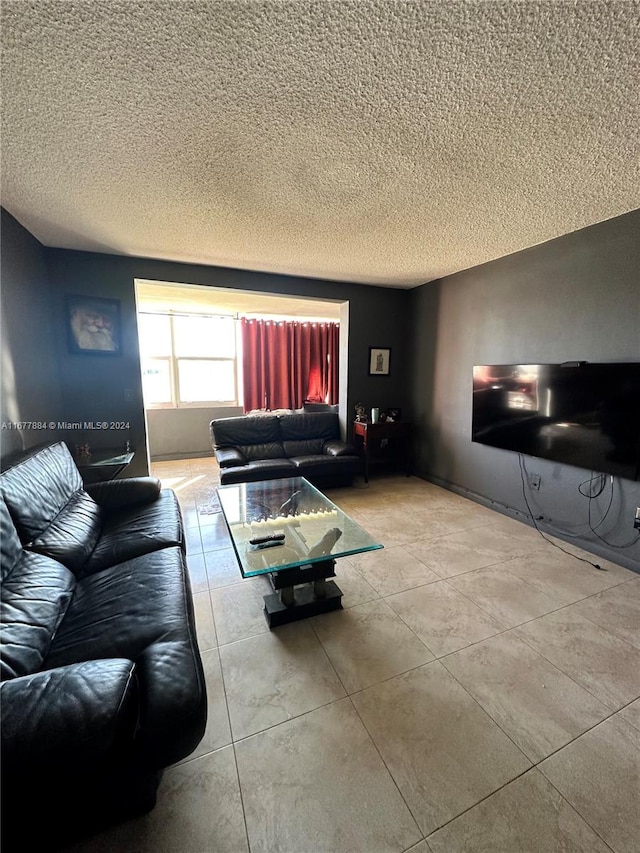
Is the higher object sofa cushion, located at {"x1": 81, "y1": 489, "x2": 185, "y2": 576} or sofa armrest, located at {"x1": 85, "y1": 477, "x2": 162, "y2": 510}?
sofa armrest, located at {"x1": 85, "y1": 477, "x2": 162, "y2": 510}

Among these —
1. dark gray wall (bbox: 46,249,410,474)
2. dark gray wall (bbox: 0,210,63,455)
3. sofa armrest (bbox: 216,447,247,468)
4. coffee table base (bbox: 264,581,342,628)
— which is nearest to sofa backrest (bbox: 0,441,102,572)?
dark gray wall (bbox: 0,210,63,455)

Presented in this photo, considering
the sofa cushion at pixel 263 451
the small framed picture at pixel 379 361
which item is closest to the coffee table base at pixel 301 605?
the sofa cushion at pixel 263 451

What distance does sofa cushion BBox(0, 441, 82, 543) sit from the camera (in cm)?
156

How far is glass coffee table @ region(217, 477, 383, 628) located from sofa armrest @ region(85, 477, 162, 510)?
602 millimetres

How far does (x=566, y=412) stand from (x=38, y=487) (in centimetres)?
340

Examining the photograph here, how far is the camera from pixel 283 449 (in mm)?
4160

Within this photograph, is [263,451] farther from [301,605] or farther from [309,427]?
[301,605]

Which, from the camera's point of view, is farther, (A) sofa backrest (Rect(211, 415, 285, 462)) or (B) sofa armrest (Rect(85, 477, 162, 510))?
(A) sofa backrest (Rect(211, 415, 285, 462))

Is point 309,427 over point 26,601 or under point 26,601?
over

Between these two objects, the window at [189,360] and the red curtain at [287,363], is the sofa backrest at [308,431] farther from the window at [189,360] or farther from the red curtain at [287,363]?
the window at [189,360]

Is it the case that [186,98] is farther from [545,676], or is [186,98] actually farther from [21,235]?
[545,676]

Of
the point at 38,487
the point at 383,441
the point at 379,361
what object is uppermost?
the point at 379,361

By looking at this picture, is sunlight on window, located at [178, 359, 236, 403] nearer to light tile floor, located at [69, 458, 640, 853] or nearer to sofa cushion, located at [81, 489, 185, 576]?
sofa cushion, located at [81, 489, 185, 576]

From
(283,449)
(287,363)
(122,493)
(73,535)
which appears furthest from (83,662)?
(287,363)
